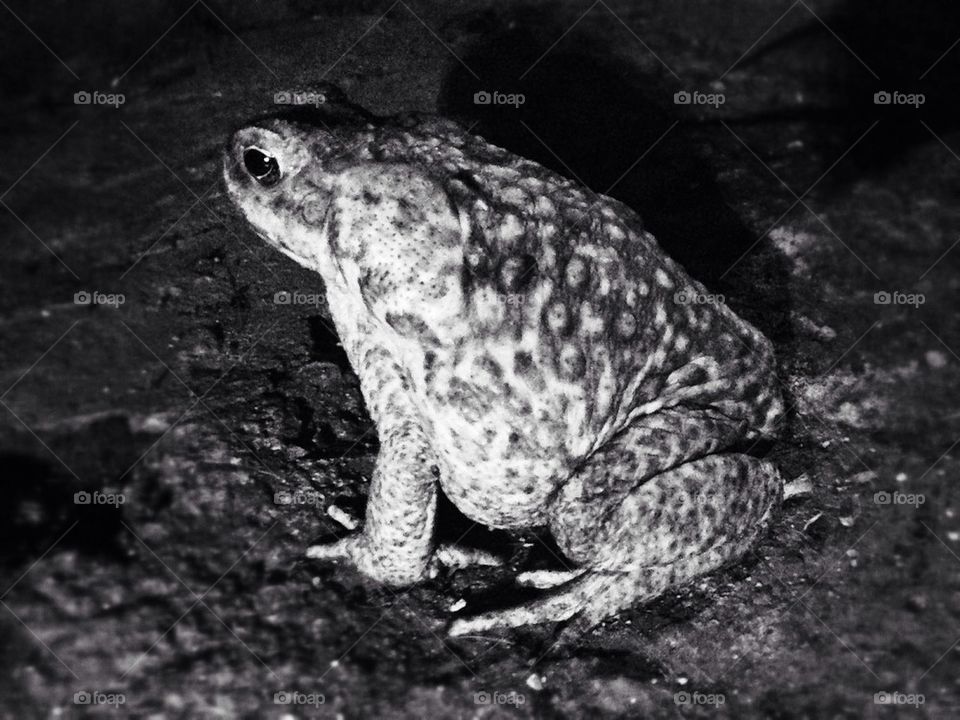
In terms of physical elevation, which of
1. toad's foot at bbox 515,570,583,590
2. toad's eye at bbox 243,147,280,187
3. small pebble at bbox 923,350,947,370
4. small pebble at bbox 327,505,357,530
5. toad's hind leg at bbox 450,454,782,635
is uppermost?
small pebble at bbox 923,350,947,370

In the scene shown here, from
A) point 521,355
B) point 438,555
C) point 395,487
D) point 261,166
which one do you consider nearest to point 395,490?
point 395,487

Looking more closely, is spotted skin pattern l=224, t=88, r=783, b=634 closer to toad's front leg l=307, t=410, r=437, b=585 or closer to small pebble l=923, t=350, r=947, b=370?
toad's front leg l=307, t=410, r=437, b=585

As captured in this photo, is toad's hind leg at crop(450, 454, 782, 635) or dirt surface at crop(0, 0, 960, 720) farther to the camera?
dirt surface at crop(0, 0, 960, 720)

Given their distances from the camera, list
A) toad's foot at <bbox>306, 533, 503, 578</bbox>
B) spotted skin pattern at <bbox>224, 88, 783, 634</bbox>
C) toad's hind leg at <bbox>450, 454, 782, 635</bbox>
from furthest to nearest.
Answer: toad's foot at <bbox>306, 533, 503, 578</bbox>
toad's hind leg at <bbox>450, 454, 782, 635</bbox>
spotted skin pattern at <bbox>224, 88, 783, 634</bbox>

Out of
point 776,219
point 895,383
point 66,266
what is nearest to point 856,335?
point 895,383

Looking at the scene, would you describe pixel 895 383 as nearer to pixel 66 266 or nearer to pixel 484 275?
pixel 484 275

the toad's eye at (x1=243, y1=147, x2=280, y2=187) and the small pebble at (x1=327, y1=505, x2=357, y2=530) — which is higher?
the toad's eye at (x1=243, y1=147, x2=280, y2=187)

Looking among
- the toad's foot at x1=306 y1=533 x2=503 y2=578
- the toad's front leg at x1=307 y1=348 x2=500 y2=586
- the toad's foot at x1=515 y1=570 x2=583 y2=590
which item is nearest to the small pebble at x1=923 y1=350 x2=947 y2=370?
the toad's foot at x1=515 y1=570 x2=583 y2=590

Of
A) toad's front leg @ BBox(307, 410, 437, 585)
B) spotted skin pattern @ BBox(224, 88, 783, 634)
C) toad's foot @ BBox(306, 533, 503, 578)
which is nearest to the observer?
spotted skin pattern @ BBox(224, 88, 783, 634)
